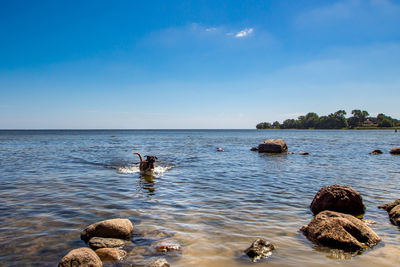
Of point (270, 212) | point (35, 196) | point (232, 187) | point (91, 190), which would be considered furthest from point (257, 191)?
point (35, 196)

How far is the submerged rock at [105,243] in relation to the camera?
5.41 m

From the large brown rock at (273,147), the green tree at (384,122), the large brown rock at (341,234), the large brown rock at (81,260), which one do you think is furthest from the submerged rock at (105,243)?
the green tree at (384,122)

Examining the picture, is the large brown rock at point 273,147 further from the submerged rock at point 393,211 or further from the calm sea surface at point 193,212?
the submerged rock at point 393,211

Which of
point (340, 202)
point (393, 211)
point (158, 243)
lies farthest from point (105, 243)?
point (393, 211)

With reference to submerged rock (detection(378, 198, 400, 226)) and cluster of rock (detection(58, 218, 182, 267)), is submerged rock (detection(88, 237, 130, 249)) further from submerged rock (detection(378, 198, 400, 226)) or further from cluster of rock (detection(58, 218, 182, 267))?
submerged rock (detection(378, 198, 400, 226))

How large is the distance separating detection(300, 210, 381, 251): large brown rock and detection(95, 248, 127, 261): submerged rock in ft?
13.7

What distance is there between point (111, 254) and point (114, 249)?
0.15 meters

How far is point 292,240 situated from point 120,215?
4750 millimetres

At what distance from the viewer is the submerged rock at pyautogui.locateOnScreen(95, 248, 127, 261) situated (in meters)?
4.91

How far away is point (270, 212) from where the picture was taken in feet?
26.0

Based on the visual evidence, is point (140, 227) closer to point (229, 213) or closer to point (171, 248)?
point (171, 248)

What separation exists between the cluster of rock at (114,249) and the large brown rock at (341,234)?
3135mm

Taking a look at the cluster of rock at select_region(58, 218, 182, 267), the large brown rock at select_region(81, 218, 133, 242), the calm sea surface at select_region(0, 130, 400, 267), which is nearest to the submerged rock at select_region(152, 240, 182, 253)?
the cluster of rock at select_region(58, 218, 182, 267)

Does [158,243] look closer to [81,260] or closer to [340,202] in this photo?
[81,260]
